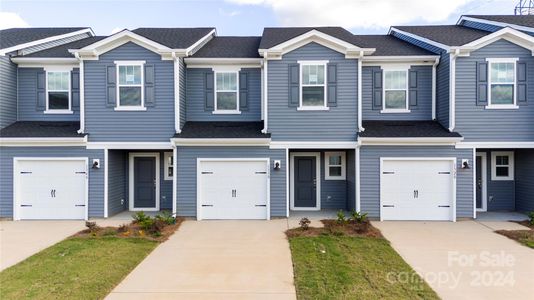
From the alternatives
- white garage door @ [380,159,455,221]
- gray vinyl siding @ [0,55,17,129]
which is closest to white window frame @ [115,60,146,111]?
gray vinyl siding @ [0,55,17,129]

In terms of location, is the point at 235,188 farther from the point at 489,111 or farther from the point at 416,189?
the point at 489,111

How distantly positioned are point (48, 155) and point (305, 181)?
29.4ft

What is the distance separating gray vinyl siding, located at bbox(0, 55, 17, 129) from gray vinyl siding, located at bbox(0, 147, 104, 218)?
1389mm

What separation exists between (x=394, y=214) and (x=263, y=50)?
6912mm

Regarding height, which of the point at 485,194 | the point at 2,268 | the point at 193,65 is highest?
the point at 193,65

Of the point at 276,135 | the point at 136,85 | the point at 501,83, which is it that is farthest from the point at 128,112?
the point at 501,83

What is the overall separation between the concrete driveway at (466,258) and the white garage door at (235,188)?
3.84m

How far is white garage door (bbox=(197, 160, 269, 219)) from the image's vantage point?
35.1ft

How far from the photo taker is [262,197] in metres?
10.7

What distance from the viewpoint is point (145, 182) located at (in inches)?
480

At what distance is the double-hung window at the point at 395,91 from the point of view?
1155cm

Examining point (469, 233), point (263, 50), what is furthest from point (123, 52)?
point (469, 233)

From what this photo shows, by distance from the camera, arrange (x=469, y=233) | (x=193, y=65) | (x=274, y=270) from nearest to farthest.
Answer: (x=274, y=270)
(x=469, y=233)
(x=193, y=65)

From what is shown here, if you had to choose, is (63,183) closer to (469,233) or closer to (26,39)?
(26,39)
